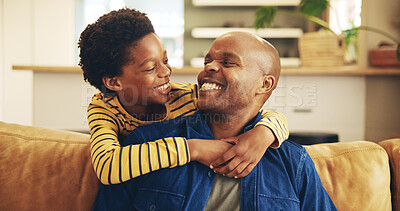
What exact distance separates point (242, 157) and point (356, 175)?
1.38 ft

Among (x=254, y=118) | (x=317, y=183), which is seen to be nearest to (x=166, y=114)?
(x=254, y=118)

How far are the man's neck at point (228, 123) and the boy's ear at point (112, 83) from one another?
1.38 feet

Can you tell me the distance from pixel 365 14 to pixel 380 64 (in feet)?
1.47

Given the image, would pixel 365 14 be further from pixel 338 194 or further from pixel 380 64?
pixel 338 194

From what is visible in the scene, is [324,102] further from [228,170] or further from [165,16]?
[165,16]

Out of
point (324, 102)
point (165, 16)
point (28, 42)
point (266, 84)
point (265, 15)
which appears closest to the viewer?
point (266, 84)

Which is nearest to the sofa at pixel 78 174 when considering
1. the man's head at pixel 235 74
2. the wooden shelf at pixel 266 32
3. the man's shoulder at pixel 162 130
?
the man's shoulder at pixel 162 130

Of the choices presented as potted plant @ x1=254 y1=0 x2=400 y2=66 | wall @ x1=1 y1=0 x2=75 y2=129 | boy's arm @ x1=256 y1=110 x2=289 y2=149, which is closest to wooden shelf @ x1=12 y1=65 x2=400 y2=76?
potted plant @ x1=254 y1=0 x2=400 y2=66

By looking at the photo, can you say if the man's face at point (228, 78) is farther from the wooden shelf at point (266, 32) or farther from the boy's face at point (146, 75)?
the wooden shelf at point (266, 32)

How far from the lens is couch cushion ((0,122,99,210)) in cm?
117

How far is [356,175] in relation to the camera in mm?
1191

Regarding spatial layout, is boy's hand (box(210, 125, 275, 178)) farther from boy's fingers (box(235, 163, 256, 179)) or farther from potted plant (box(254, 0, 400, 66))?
potted plant (box(254, 0, 400, 66))

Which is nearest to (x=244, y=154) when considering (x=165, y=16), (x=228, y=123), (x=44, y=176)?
(x=228, y=123)

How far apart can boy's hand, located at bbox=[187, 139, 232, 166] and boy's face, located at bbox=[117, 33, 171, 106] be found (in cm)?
38
